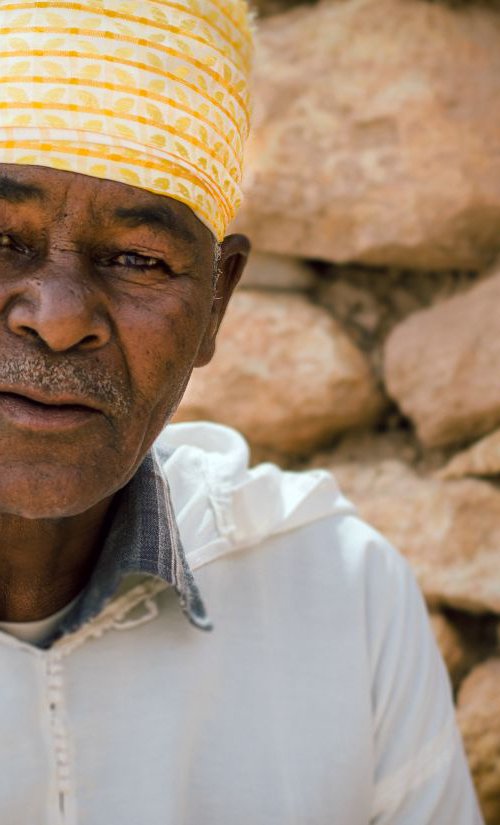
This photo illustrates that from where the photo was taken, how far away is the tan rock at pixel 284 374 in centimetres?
228

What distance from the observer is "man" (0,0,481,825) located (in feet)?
4.57

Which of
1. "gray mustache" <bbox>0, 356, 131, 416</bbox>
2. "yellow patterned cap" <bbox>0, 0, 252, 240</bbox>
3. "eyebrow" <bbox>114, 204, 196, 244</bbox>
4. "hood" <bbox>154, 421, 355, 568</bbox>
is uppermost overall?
"yellow patterned cap" <bbox>0, 0, 252, 240</bbox>

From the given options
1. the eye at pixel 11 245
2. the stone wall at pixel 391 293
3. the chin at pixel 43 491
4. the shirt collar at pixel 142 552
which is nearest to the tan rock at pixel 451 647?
the stone wall at pixel 391 293

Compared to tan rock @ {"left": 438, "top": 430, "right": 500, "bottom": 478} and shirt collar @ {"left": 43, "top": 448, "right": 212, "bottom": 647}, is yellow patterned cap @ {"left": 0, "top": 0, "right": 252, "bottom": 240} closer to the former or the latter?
shirt collar @ {"left": 43, "top": 448, "right": 212, "bottom": 647}

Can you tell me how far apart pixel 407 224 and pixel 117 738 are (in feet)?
3.85

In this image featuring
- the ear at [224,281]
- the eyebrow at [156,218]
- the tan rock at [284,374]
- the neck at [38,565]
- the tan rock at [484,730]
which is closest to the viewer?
the eyebrow at [156,218]

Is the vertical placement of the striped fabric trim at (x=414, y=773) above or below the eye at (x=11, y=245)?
below

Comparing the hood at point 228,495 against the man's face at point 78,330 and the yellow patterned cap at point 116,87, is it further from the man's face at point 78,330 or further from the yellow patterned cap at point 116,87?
the yellow patterned cap at point 116,87

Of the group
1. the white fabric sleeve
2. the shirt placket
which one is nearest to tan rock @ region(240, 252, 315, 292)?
the white fabric sleeve

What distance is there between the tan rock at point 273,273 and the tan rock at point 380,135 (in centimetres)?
6

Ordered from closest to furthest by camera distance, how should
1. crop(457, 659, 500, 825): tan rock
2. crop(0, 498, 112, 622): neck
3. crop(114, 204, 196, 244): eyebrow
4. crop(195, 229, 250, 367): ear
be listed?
crop(114, 204, 196, 244): eyebrow → crop(0, 498, 112, 622): neck → crop(195, 229, 250, 367): ear → crop(457, 659, 500, 825): tan rock

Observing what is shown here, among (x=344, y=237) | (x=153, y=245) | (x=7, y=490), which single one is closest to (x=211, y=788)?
(x=7, y=490)

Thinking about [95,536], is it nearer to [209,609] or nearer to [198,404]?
[209,609]

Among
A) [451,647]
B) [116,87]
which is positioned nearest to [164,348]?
[116,87]
